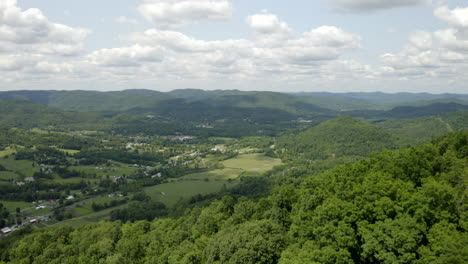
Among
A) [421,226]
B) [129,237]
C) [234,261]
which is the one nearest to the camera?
[421,226]

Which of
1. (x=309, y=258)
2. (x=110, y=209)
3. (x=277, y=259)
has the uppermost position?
(x=309, y=258)

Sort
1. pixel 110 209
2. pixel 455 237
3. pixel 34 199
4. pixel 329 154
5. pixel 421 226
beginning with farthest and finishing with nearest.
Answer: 1. pixel 329 154
2. pixel 34 199
3. pixel 110 209
4. pixel 421 226
5. pixel 455 237

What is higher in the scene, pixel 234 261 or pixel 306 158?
pixel 234 261

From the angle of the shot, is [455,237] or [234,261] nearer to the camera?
[455,237]

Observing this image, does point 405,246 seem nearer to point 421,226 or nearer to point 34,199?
Answer: point 421,226

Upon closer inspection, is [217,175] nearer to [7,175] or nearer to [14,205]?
[14,205]

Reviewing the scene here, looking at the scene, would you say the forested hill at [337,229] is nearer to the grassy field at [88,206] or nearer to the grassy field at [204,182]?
the grassy field at [88,206]

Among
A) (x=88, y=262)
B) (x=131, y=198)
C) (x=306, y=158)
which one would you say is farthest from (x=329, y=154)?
(x=88, y=262)
